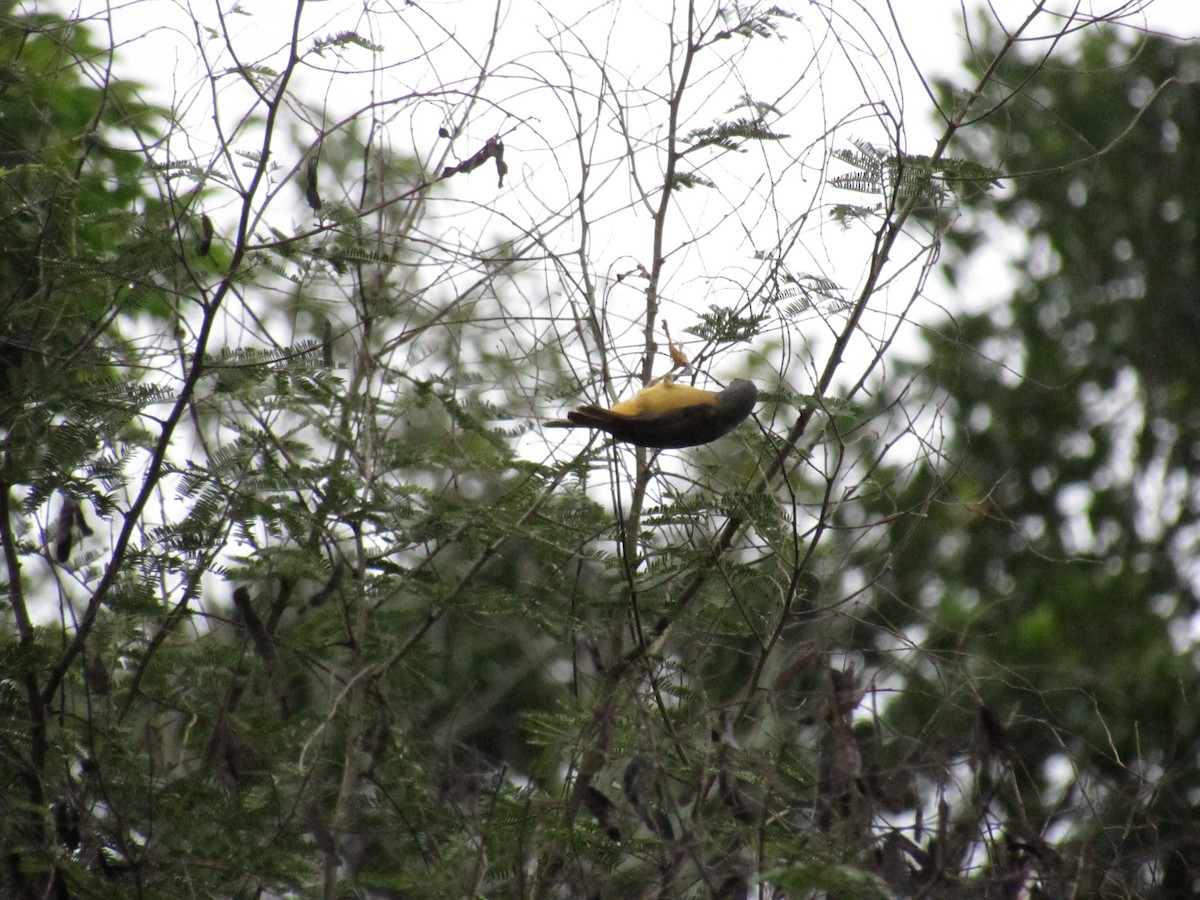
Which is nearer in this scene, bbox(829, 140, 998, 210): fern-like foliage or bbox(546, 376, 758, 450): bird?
bbox(546, 376, 758, 450): bird

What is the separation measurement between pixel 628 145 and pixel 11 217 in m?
1.86

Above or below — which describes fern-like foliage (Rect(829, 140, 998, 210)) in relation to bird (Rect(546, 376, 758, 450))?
above

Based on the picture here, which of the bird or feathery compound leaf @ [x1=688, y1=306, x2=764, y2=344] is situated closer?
the bird

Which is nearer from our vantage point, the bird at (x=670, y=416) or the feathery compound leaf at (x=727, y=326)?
the bird at (x=670, y=416)

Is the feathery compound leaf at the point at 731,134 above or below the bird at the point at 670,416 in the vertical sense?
above

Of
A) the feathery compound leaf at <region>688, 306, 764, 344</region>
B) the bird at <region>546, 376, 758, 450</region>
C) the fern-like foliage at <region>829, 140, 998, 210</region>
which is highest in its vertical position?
the fern-like foliage at <region>829, 140, 998, 210</region>

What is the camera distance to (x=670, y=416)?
8.93 ft

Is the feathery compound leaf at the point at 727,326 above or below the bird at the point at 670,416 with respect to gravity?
above

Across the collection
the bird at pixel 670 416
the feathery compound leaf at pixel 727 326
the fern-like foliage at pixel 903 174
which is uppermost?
the fern-like foliage at pixel 903 174

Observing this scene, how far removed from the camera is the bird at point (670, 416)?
2715 mm

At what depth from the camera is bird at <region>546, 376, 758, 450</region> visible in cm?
271

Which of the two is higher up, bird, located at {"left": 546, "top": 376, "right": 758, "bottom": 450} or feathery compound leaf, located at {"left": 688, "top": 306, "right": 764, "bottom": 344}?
feathery compound leaf, located at {"left": 688, "top": 306, "right": 764, "bottom": 344}

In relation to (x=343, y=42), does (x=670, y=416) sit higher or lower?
lower

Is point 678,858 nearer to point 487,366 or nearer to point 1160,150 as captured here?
point 487,366
